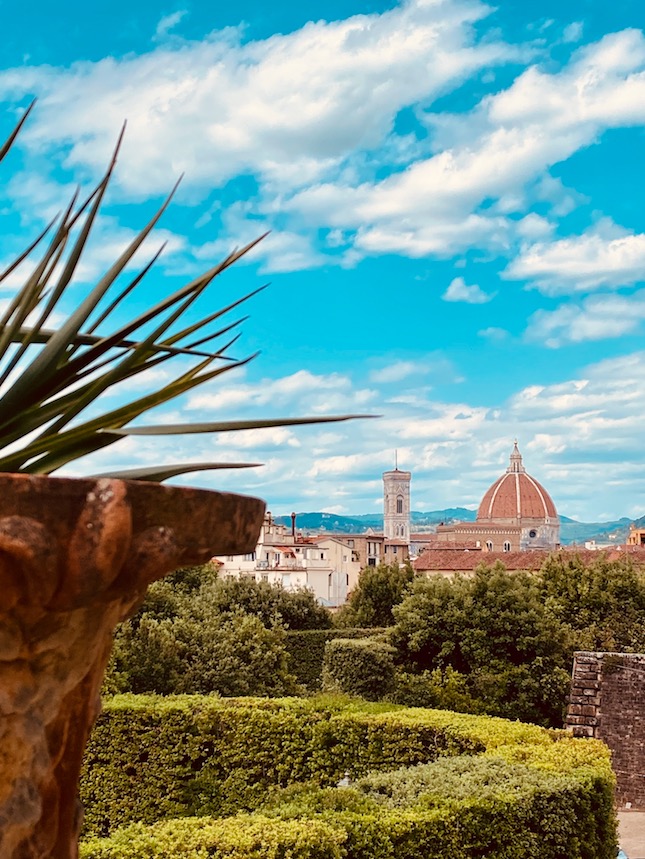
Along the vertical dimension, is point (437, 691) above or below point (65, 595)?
below

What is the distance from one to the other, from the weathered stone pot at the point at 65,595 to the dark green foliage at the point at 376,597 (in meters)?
34.1

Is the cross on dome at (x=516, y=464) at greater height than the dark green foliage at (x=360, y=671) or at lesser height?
greater

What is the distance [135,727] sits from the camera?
517 inches

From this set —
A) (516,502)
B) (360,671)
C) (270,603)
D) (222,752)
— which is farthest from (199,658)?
(516,502)

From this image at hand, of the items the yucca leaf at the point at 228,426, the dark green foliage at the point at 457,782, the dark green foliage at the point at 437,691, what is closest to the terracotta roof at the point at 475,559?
the dark green foliage at the point at 437,691

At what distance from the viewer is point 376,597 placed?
36.8 meters

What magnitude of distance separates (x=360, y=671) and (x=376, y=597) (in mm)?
14635

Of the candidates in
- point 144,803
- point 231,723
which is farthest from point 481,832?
point 144,803

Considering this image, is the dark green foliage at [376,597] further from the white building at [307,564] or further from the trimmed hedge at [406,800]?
the white building at [307,564]

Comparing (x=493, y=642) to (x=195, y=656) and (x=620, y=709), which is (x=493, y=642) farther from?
(x=195, y=656)

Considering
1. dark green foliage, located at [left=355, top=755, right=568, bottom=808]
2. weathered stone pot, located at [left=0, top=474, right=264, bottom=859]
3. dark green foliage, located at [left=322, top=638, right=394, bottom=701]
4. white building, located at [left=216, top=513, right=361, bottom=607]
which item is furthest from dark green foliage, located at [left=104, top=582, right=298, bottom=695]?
white building, located at [left=216, top=513, right=361, bottom=607]

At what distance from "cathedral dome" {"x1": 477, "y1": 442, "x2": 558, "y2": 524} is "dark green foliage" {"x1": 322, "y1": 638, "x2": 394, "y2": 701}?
146m

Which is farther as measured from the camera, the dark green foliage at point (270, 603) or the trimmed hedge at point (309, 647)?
the trimmed hedge at point (309, 647)

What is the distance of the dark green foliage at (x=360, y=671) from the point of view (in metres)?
22.2
